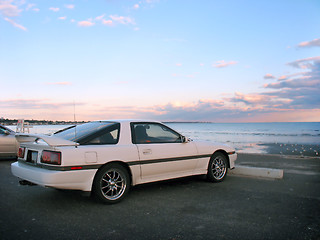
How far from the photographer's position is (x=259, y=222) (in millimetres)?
3818

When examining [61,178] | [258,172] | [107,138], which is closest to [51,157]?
[61,178]

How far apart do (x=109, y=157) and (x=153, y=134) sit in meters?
1.25

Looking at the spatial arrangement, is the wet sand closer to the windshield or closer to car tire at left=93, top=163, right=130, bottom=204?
car tire at left=93, top=163, right=130, bottom=204

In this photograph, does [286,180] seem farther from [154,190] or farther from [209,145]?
[154,190]

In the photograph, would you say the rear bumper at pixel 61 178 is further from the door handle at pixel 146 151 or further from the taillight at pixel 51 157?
the door handle at pixel 146 151

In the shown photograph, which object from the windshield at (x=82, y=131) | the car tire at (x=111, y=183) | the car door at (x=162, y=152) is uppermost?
the windshield at (x=82, y=131)

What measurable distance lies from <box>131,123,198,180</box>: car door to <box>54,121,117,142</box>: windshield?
64cm

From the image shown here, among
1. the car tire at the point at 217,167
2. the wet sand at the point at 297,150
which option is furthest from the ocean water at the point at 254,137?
the car tire at the point at 217,167

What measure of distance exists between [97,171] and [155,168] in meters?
1.21

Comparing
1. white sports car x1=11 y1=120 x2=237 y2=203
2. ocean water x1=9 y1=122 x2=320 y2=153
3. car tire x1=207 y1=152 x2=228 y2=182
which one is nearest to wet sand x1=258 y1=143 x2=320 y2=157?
ocean water x1=9 y1=122 x2=320 y2=153

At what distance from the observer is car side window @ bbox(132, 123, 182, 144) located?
17.6 feet

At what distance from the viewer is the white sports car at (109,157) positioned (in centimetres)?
435

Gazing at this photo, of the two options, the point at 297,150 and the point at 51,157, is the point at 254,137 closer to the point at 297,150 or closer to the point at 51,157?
the point at 297,150

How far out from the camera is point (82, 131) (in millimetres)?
5117
